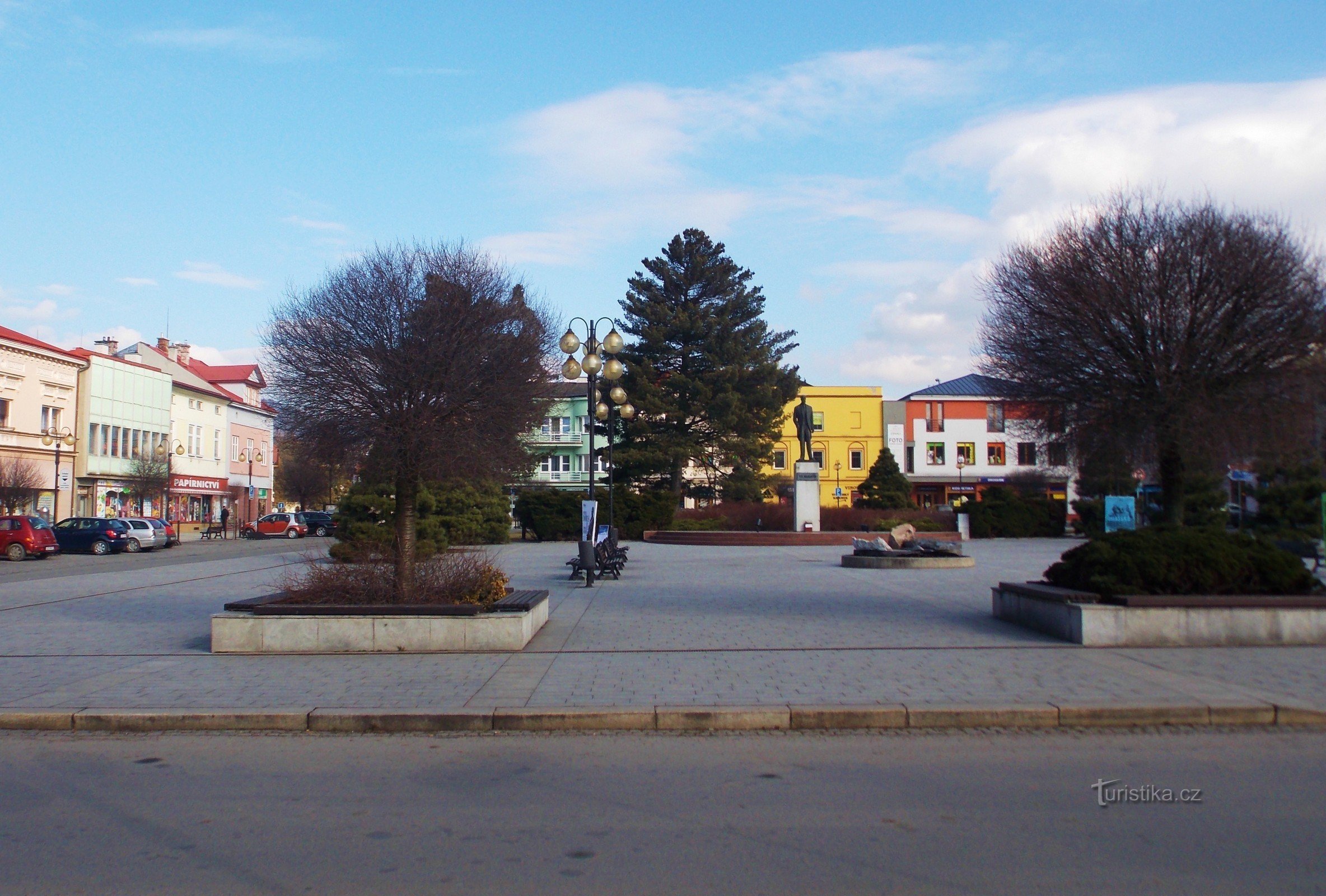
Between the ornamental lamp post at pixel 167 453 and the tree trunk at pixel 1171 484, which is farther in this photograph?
the ornamental lamp post at pixel 167 453

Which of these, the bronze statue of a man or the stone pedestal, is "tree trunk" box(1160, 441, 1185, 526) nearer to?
the bronze statue of a man

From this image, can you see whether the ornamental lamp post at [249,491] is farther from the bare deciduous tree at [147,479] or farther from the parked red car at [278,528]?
the parked red car at [278,528]

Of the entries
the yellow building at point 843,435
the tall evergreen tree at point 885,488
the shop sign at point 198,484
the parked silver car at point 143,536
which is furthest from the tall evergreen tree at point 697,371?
the shop sign at point 198,484

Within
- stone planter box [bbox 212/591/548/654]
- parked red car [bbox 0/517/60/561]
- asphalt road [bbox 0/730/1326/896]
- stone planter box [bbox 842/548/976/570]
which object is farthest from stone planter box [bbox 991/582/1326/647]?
parked red car [bbox 0/517/60/561]

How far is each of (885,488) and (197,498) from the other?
4747 cm

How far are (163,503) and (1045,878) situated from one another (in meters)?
68.1

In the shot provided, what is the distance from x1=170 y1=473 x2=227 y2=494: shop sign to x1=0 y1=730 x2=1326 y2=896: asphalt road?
60362 millimetres

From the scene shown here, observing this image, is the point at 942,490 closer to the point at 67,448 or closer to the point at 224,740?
the point at 67,448

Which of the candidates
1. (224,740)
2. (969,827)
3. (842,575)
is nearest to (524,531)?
(842,575)

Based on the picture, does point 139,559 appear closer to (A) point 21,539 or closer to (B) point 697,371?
(A) point 21,539

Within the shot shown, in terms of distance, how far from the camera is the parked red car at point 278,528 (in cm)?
5762

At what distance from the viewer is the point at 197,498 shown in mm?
71250

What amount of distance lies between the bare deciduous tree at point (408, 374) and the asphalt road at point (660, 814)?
4.99 meters

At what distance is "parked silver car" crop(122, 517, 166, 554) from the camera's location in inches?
1630
